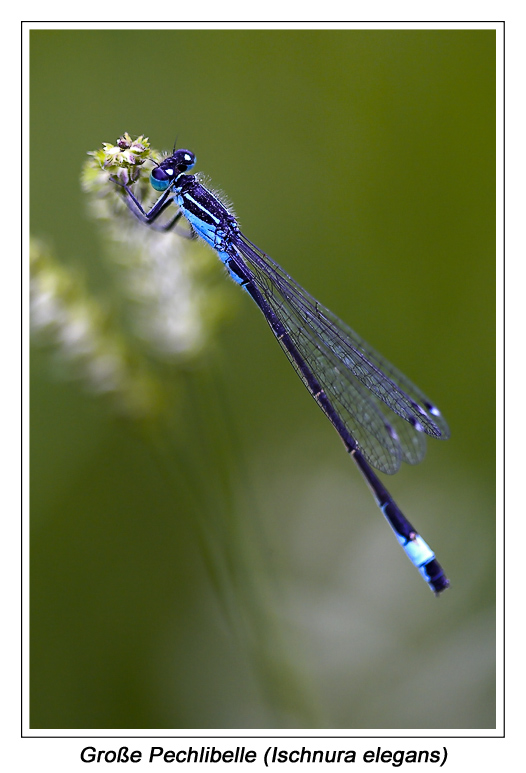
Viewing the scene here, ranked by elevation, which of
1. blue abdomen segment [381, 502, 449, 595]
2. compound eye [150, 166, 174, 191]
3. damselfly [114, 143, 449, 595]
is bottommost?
blue abdomen segment [381, 502, 449, 595]

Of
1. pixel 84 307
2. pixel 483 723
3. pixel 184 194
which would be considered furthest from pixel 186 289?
pixel 483 723

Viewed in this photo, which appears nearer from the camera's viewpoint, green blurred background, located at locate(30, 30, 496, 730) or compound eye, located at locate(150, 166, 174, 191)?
compound eye, located at locate(150, 166, 174, 191)

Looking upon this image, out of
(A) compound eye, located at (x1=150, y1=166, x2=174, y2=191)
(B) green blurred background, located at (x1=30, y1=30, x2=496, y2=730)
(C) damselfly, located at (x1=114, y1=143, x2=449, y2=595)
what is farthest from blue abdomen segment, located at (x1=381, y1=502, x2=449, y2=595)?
(A) compound eye, located at (x1=150, y1=166, x2=174, y2=191)

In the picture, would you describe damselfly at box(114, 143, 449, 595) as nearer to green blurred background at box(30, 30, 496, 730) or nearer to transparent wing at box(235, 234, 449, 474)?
transparent wing at box(235, 234, 449, 474)

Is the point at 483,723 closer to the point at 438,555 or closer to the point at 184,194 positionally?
the point at 438,555

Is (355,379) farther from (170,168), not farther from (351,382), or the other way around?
(170,168)

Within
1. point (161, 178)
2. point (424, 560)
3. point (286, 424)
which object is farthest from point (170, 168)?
point (424, 560)

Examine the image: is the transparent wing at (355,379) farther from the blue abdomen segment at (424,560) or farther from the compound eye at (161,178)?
the compound eye at (161,178)
